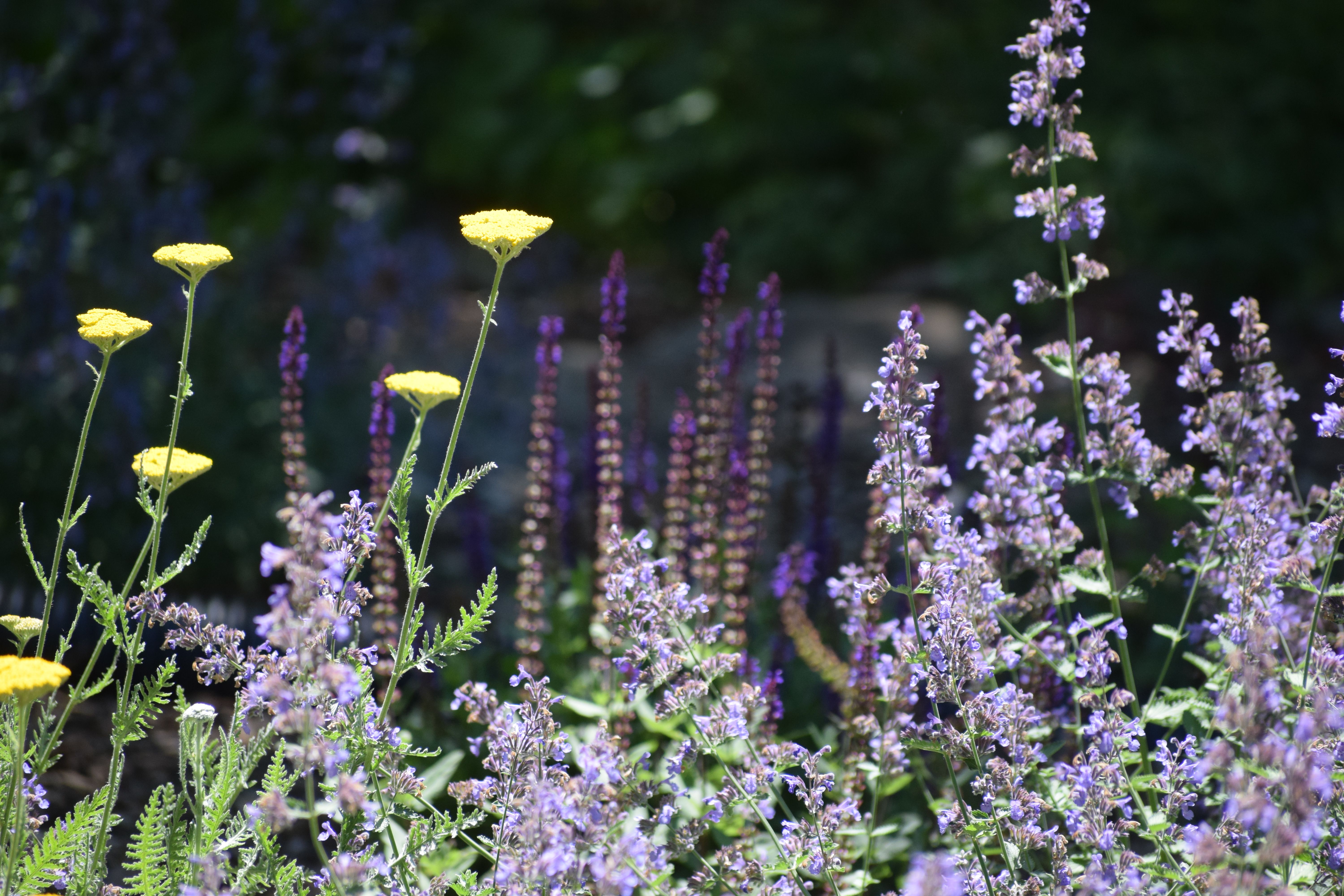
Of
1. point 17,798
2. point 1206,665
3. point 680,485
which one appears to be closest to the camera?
point 17,798

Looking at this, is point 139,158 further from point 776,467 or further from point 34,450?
point 776,467

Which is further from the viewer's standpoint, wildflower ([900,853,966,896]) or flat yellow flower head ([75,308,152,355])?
flat yellow flower head ([75,308,152,355])

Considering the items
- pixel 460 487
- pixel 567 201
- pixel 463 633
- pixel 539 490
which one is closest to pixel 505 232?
pixel 460 487

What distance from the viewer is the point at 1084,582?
211 centimetres

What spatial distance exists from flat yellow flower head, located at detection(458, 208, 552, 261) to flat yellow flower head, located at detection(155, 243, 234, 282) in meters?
0.32

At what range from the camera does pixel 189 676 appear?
12.1ft

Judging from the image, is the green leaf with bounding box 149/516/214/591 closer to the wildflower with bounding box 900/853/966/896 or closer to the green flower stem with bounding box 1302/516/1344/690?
the wildflower with bounding box 900/853/966/896

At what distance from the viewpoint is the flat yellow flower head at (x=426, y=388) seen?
5.15 feet

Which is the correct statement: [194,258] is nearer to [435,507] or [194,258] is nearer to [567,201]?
[435,507]

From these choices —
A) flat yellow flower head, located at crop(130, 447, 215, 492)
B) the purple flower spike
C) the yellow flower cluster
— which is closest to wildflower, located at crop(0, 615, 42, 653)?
the yellow flower cluster

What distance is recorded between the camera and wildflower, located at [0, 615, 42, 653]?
171 centimetres

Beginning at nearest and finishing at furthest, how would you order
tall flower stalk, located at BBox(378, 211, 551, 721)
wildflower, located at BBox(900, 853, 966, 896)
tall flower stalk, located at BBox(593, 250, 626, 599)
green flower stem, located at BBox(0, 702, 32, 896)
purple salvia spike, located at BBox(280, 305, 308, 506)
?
1. wildflower, located at BBox(900, 853, 966, 896)
2. green flower stem, located at BBox(0, 702, 32, 896)
3. tall flower stalk, located at BBox(378, 211, 551, 721)
4. purple salvia spike, located at BBox(280, 305, 308, 506)
5. tall flower stalk, located at BBox(593, 250, 626, 599)

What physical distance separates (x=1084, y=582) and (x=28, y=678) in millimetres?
1546

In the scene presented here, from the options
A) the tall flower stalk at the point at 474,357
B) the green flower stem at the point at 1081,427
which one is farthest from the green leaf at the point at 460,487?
the green flower stem at the point at 1081,427
